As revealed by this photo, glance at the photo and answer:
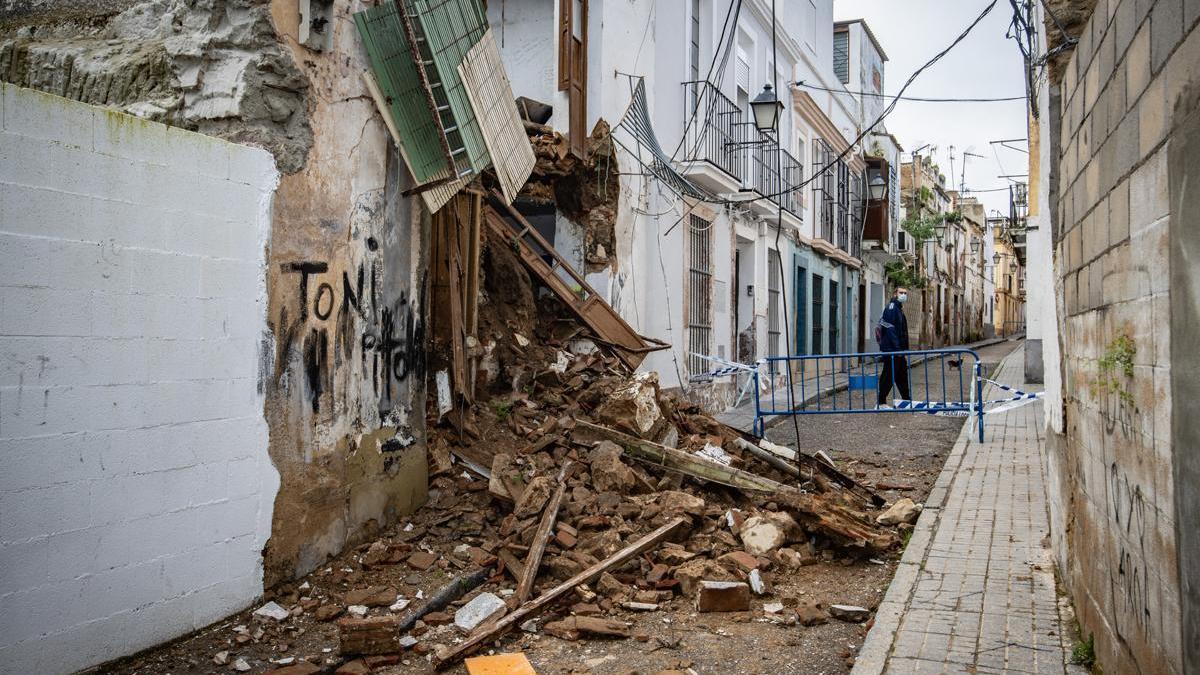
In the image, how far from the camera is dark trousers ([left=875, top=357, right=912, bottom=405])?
1270 centimetres

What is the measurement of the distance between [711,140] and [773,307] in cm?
535

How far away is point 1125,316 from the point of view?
3287 mm

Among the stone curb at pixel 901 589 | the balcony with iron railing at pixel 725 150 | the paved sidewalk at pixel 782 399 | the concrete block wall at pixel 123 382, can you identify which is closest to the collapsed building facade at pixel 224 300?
the concrete block wall at pixel 123 382

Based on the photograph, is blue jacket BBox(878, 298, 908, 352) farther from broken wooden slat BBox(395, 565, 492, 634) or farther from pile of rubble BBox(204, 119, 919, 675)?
broken wooden slat BBox(395, 565, 492, 634)

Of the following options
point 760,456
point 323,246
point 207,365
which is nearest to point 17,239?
point 207,365

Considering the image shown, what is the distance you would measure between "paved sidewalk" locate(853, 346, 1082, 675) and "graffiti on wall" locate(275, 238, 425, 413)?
349 centimetres

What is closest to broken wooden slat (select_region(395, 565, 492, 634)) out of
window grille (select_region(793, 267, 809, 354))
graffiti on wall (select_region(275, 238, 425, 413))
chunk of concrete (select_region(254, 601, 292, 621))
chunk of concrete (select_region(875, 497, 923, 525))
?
chunk of concrete (select_region(254, 601, 292, 621))

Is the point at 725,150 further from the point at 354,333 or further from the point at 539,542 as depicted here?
the point at 539,542

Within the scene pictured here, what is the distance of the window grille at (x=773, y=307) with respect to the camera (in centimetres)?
1775

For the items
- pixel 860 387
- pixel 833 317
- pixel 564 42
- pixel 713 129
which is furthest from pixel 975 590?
pixel 833 317

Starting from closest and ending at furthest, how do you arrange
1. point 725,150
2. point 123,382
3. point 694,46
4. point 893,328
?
1. point 123,382
2. point 694,46
3. point 893,328
4. point 725,150

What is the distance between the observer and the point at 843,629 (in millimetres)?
4855

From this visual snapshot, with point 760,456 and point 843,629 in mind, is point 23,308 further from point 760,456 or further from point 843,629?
point 760,456

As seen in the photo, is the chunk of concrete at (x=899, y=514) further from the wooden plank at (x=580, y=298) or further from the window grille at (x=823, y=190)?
the window grille at (x=823, y=190)
